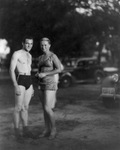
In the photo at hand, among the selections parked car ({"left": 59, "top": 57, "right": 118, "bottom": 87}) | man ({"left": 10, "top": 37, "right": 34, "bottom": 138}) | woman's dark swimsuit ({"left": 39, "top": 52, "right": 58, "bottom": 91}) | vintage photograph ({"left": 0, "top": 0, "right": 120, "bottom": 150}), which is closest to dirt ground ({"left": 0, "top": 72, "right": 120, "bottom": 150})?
vintage photograph ({"left": 0, "top": 0, "right": 120, "bottom": 150})

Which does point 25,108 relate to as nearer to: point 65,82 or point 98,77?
point 65,82

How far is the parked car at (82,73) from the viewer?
50.8ft

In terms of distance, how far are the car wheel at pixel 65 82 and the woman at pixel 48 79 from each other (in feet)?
33.8

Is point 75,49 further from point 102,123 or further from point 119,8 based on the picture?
point 102,123

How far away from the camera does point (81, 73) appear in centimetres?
1647

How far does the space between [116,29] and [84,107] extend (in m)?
10.2

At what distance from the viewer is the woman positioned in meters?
4.75

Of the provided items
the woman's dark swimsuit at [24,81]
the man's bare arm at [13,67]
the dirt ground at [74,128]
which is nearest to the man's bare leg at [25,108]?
the woman's dark swimsuit at [24,81]

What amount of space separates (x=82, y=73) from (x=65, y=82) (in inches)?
63.3

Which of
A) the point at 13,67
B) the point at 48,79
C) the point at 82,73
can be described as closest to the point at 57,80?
the point at 48,79

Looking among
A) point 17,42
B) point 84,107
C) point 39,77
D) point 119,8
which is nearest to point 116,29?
point 119,8

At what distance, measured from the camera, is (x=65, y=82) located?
1531 cm

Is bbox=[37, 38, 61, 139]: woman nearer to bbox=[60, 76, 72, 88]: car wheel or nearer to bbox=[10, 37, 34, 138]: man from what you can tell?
bbox=[10, 37, 34, 138]: man

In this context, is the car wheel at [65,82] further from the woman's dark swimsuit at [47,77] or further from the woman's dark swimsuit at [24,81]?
the woman's dark swimsuit at [24,81]
